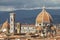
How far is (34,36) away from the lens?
4400 cm

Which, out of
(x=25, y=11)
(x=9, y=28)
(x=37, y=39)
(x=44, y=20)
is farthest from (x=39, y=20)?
(x=25, y=11)

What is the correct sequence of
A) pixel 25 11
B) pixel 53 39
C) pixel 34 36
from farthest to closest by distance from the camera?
pixel 25 11 < pixel 34 36 < pixel 53 39

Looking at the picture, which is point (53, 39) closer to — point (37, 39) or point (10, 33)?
point (37, 39)

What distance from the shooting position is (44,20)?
1897 inches

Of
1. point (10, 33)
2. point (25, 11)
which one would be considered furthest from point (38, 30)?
point (25, 11)

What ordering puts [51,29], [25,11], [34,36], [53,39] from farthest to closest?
[25,11] < [51,29] < [34,36] < [53,39]

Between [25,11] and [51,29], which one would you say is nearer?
[51,29]

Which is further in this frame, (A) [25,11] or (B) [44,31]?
(A) [25,11]

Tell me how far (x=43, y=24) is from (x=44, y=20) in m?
0.64

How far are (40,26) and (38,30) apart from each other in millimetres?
878

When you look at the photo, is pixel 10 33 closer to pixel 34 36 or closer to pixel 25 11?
pixel 34 36

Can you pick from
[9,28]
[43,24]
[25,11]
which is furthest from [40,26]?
[25,11]

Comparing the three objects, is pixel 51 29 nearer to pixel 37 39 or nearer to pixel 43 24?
pixel 43 24

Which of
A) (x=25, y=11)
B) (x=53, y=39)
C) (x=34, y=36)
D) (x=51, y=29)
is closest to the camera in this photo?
(x=53, y=39)
